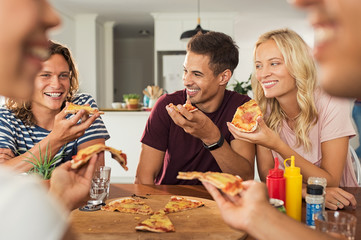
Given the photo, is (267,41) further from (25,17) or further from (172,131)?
(25,17)

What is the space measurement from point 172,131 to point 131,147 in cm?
301

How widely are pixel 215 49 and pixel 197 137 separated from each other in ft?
2.24

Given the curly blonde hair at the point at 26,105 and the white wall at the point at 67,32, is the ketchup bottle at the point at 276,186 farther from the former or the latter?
the white wall at the point at 67,32

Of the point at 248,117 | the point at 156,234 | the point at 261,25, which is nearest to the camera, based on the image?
the point at 156,234

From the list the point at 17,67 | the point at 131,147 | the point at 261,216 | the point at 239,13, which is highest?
the point at 239,13

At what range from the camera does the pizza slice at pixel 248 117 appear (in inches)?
79.2

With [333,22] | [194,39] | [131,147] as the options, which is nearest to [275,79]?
[194,39]

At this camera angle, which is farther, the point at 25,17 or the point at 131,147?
the point at 131,147

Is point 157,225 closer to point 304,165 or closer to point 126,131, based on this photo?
point 304,165

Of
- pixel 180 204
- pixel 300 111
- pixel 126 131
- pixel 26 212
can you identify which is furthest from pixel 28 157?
pixel 126 131

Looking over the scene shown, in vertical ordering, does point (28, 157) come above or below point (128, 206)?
above

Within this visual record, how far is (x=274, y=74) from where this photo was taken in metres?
2.28

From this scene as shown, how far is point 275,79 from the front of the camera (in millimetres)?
2268

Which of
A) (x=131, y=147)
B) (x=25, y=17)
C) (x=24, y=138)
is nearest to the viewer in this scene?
(x=25, y=17)
